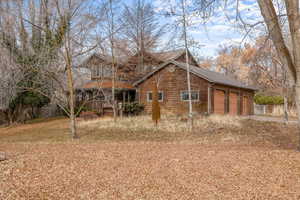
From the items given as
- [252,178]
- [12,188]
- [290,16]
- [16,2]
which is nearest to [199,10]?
[290,16]

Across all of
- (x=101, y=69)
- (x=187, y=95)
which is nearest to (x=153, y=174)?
(x=187, y=95)

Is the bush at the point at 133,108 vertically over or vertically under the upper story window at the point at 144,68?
under

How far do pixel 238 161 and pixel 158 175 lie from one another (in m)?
2.06

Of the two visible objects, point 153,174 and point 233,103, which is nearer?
point 153,174

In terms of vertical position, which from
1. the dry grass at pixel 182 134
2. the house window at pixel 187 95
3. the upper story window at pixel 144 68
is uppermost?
the upper story window at pixel 144 68

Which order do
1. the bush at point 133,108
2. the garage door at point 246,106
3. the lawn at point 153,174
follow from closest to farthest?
the lawn at point 153,174 → the bush at point 133,108 → the garage door at point 246,106

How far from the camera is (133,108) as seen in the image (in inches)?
747

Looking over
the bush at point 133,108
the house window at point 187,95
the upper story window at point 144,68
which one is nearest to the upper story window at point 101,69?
the bush at point 133,108

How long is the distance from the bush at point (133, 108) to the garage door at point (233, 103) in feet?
23.4

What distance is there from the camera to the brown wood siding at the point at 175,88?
55.8ft

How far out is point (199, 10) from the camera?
27.0 feet

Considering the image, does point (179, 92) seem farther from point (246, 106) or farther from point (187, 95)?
point (246, 106)

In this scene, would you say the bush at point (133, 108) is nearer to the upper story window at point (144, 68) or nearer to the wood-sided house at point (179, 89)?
the wood-sided house at point (179, 89)

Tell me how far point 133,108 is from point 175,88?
3699mm
